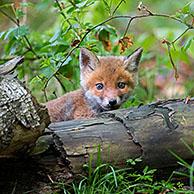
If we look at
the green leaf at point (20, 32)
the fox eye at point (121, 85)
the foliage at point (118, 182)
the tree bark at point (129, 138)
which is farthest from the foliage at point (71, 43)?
the foliage at point (118, 182)

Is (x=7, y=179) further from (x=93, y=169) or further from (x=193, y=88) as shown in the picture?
(x=193, y=88)

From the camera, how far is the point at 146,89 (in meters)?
6.57

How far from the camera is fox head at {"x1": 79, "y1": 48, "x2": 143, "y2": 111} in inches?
187

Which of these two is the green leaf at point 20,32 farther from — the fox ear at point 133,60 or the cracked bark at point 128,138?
the cracked bark at point 128,138

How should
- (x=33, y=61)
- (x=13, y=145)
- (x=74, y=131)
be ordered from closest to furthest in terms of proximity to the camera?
(x=13, y=145)
(x=74, y=131)
(x=33, y=61)

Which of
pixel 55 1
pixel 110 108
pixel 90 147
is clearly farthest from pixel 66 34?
pixel 90 147

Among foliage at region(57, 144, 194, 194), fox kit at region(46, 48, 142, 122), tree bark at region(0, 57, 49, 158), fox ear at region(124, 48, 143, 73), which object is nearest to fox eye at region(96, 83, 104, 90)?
fox kit at region(46, 48, 142, 122)

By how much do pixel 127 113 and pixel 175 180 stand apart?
0.59 m

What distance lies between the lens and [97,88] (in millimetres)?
4848

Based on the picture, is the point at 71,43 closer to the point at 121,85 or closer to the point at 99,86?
the point at 99,86

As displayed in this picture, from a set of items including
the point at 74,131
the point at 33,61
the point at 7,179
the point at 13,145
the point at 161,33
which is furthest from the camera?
the point at 161,33

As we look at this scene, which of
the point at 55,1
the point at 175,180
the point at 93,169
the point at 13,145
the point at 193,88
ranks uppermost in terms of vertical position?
the point at 55,1

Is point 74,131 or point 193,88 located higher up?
point 74,131

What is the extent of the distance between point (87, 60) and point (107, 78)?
265 mm
